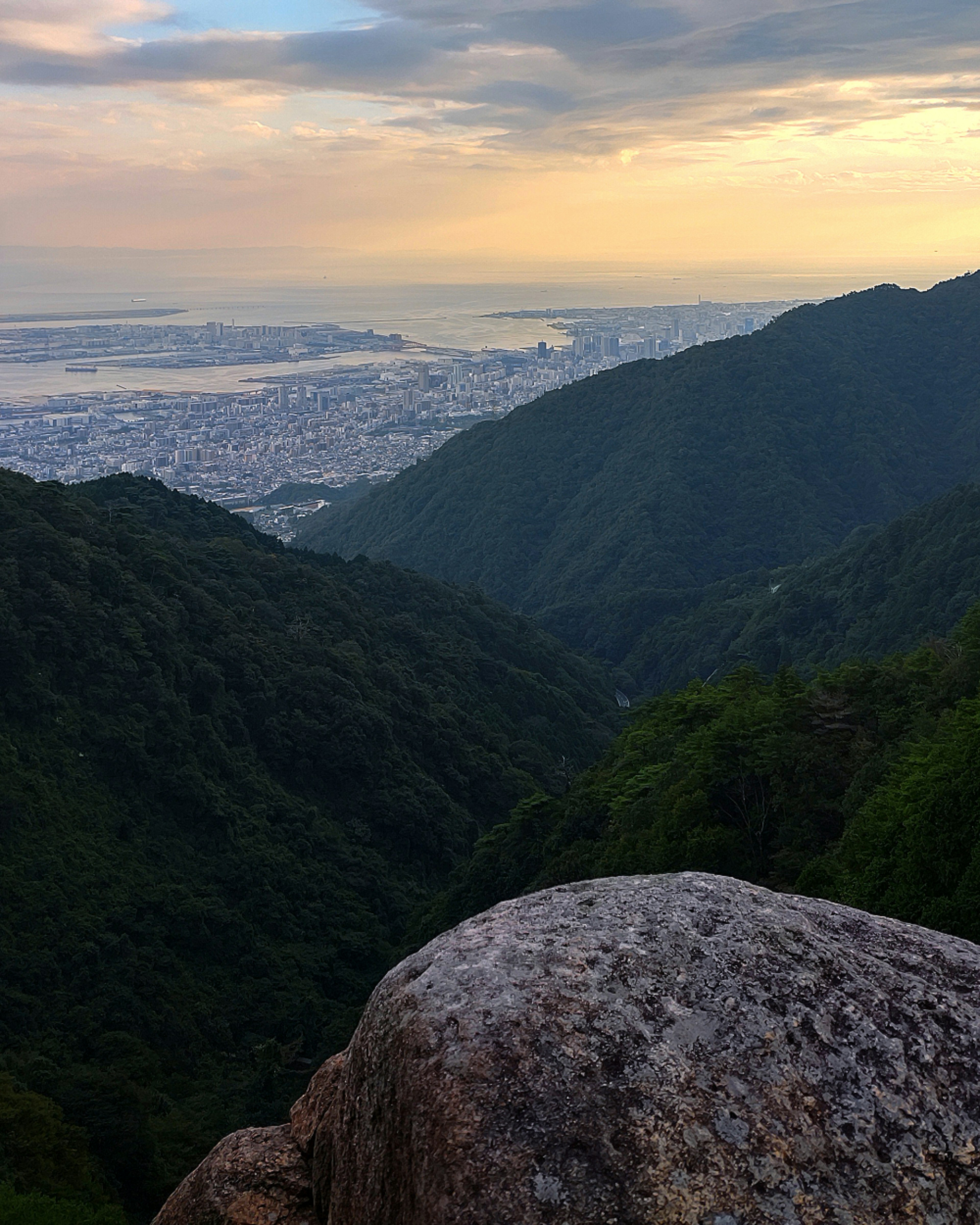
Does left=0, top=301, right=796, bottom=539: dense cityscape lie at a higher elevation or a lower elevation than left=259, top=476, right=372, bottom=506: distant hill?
higher

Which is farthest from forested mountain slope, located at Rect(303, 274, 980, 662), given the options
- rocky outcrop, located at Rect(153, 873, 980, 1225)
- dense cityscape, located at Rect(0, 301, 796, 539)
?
rocky outcrop, located at Rect(153, 873, 980, 1225)

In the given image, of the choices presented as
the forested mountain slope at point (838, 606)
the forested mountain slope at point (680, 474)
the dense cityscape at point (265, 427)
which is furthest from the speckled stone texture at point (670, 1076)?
the dense cityscape at point (265, 427)

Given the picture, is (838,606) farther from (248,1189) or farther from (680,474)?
(248,1189)

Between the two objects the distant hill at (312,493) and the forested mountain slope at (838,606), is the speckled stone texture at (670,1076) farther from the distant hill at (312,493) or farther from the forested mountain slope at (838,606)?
the distant hill at (312,493)

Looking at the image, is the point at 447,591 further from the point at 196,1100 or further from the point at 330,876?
the point at 196,1100

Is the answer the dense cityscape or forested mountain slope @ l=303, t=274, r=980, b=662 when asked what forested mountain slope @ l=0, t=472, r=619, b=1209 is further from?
the dense cityscape

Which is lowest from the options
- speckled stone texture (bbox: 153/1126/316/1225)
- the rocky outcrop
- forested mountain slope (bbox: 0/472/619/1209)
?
forested mountain slope (bbox: 0/472/619/1209)

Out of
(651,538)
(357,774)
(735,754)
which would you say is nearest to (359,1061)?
(735,754)
